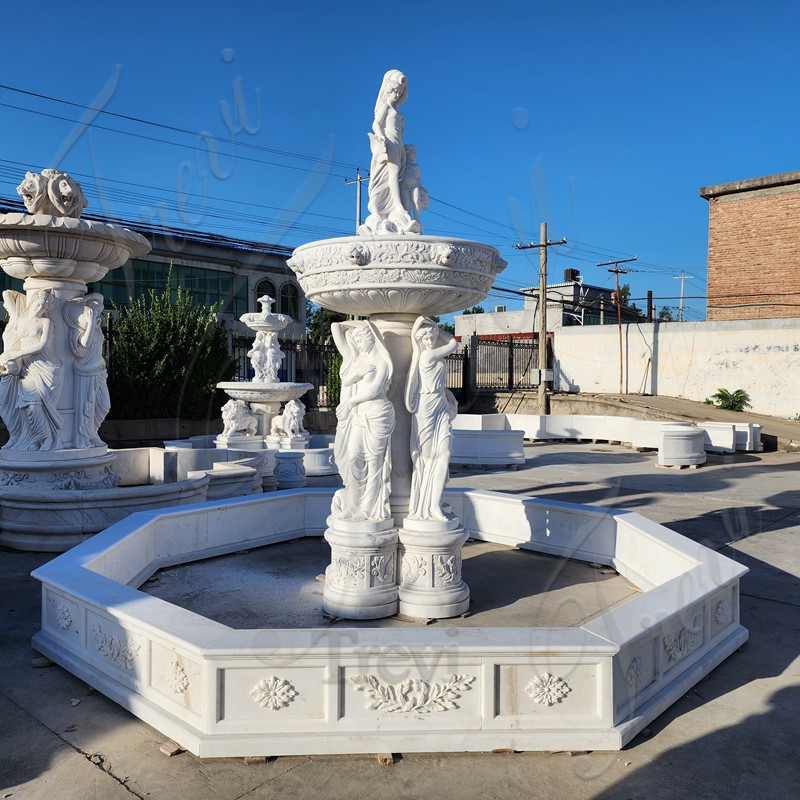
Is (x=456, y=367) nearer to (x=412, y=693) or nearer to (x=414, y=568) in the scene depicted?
(x=414, y=568)

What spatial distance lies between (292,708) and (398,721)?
502 millimetres

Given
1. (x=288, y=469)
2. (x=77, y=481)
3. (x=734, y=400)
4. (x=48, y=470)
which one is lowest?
(x=288, y=469)

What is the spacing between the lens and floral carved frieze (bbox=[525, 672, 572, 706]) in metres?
3.25

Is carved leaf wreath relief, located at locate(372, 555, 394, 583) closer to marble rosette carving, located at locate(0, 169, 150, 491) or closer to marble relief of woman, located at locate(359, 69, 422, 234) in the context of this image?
marble relief of woman, located at locate(359, 69, 422, 234)

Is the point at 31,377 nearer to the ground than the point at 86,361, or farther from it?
nearer to the ground

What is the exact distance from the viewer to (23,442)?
738 centimetres

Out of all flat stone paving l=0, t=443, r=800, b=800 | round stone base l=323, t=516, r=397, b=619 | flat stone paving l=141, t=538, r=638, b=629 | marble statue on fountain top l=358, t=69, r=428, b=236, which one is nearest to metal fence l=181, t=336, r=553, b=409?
flat stone paving l=141, t=538, r=638, b=629

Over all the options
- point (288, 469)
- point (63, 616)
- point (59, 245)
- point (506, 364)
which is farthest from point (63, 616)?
point (506, 364)

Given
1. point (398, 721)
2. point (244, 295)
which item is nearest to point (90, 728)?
point (398, 721)

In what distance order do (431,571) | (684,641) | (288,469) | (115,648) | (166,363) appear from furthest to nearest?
(166,363) < (288,469) < (431,571) < (684,641) < (115,648)

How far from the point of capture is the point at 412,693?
322 cm

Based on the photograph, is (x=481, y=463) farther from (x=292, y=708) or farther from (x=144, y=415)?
(x=292, y=708)

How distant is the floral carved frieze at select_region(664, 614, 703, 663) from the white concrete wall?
18.2 meters

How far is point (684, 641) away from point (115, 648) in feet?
10.4
